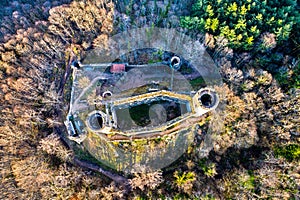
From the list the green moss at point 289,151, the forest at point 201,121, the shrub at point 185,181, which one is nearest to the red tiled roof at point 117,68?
the forest at point 201,121

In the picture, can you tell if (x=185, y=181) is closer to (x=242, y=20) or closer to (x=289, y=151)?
(x=289, y=151)

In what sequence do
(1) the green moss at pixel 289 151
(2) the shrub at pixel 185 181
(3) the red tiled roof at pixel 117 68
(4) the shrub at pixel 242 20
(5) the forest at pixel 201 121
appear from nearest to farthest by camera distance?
1. (2) the shrub at pixel 185 181
2. (1) the green moss at pixel 289 151
3. (5) the forest at pixel 201 121
4. (4) the shrub at pixel 242 20
5. (3) the red tiled roof at pixel 117 68

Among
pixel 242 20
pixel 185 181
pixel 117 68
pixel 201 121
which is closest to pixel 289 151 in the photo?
pixel 201 121

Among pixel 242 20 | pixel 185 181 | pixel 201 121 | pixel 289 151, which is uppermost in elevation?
pixel 242 20

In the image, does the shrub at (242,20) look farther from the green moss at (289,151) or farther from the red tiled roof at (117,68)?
the green moss at (289,151)

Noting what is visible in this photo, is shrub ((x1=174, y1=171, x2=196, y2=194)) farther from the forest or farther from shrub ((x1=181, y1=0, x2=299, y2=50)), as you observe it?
shrub ((x1=181, y1=0, x2=299, y2=50))

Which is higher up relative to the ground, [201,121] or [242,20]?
[242,20]

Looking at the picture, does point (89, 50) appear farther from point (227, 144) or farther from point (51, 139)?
point (227, 144)
